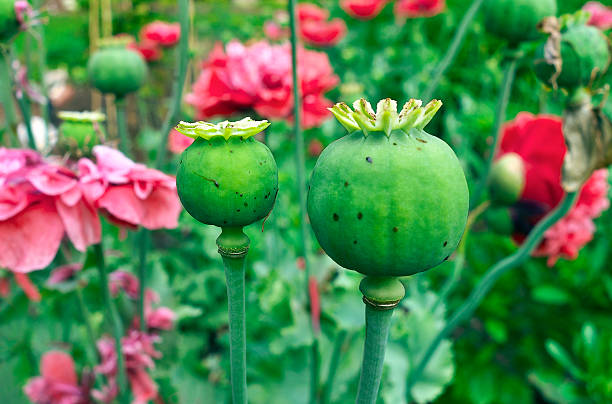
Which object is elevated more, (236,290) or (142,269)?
(236,290)

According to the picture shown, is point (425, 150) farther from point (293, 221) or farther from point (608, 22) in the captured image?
point (608, 22)

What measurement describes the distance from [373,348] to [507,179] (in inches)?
19.4

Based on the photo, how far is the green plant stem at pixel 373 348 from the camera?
0.99 feet

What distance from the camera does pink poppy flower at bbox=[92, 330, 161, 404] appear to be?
2.33 feet

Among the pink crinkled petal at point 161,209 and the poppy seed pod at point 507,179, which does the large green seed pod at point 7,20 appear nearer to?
the pink crinkled petal at point 161,209

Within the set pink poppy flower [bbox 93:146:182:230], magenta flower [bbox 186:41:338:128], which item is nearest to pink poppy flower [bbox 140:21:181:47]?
magenta flower [bbox 186:41:338:128]

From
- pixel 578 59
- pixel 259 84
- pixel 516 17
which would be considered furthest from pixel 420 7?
pixel 578 59

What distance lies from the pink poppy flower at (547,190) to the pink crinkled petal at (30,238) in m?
0.63

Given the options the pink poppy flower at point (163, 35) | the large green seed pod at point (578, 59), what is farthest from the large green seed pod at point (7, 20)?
the pink poppy flower at point (163, 35)

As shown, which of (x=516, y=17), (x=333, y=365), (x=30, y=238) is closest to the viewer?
(x=30, y=238)

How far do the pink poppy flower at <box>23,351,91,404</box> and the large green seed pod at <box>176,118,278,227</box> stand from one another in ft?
1.90

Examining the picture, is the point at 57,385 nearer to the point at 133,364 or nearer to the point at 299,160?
the point at 133,364

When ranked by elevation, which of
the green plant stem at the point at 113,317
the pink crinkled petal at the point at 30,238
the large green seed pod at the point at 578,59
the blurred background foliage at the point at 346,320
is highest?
the large green seed pod at the point at 578,59

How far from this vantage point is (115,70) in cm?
74
